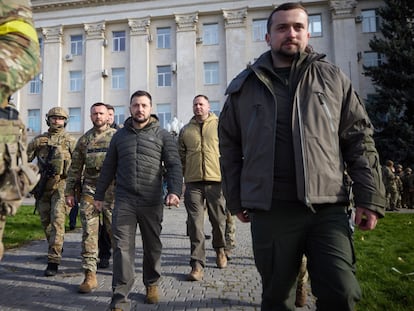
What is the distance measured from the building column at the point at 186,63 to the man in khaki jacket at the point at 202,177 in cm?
2636

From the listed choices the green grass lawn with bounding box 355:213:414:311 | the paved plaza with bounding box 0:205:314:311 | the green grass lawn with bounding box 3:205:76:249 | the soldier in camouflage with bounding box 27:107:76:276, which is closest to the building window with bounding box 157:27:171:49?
the green grass lawn with bounding box 3:205:76:249

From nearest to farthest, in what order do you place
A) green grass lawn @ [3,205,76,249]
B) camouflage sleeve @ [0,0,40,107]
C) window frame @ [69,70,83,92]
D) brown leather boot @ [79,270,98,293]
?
camouflage sleeve @ [0,0,40,107] < brown leather boot @ [79,270,98,293] < green grass lawn @ [3,205,76,249] < window frame @ [69,70,83,92]

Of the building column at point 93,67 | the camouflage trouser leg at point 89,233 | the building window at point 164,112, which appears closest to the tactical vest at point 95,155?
the camouflage trouser leg at point 89,233

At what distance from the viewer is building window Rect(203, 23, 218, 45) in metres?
33.2

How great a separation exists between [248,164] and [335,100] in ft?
2.37

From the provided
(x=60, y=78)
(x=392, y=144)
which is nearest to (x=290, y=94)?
(x=392, y=144)

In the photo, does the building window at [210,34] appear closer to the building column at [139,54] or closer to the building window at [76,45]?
the building column at [139,54]

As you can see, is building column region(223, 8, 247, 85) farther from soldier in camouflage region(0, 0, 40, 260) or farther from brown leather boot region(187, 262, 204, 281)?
soldier in camouflage region(0, 0, 40, 260)

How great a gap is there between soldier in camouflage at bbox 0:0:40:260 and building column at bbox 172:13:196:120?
99.7 feet

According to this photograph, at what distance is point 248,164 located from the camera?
8.59 feet

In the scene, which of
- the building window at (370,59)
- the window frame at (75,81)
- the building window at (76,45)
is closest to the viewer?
the building window at (370,59)

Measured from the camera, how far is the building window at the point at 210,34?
33188 mm

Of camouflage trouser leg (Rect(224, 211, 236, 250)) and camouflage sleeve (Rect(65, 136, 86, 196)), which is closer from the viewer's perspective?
camouflage sleeve (Rect(65, 136, 86, 196))

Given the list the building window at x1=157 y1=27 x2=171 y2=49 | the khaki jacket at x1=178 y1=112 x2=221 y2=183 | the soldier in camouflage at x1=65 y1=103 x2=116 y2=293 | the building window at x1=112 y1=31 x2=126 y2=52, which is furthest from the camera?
the building window at x1=112 y1=31 x2=126 y2=52
